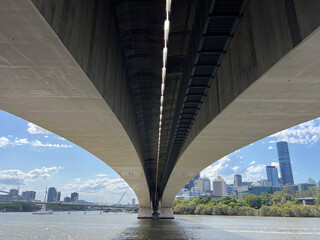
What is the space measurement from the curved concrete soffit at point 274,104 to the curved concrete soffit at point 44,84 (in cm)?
495

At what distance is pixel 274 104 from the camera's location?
979cm

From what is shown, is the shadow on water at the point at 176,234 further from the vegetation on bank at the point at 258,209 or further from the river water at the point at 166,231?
the vegetation on bank at the point at 258,209

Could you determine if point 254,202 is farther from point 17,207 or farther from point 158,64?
point 17,207

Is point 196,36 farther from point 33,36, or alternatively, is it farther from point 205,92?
point 33,36

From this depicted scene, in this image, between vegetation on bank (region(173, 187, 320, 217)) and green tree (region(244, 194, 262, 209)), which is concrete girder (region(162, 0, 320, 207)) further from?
green tree (region(244, 194, 262, 209))

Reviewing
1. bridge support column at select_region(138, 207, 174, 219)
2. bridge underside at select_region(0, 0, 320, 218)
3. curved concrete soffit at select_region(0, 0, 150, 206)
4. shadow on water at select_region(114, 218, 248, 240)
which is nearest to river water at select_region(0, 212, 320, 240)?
shadow on water at select_region(114, 218, 248, 240)

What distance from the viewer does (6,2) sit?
4.70m

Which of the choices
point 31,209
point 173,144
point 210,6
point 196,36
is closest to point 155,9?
point 196,36

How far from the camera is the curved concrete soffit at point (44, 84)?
5.41 metres

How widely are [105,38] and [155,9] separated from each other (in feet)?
6.88

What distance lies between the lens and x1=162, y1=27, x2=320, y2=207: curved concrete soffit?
20.9 ft

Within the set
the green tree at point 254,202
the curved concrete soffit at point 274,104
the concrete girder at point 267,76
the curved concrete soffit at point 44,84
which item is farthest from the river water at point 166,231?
the green tree at point 254,202

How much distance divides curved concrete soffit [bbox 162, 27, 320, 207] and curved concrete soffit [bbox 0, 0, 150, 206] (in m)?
4.95

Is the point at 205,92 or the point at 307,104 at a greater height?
the point at 205,92
